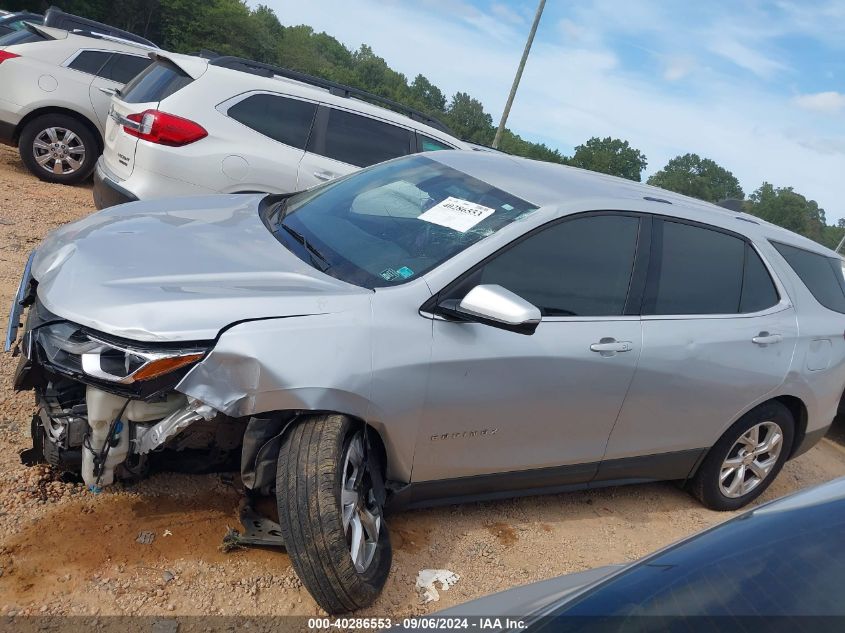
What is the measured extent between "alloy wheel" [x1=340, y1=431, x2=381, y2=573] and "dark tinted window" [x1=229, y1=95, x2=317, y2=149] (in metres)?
4.13

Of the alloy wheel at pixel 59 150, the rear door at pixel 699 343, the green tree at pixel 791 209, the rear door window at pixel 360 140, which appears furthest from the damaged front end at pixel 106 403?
the green tree at pixel 791 209

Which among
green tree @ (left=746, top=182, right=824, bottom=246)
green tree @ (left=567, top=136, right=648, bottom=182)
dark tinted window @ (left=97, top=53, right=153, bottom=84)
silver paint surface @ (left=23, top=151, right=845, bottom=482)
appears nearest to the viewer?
silver paint surface @ (left=23, top=151, right=845, bottom=482)

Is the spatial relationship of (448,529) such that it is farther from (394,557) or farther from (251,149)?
(251,149)

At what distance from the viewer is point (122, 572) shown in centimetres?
267

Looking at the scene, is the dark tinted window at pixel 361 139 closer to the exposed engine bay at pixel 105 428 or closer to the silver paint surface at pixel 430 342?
the silver paint surface at pixel 430 342

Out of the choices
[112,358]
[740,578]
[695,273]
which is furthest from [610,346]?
[112,358]

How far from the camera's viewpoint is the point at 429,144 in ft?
23.9

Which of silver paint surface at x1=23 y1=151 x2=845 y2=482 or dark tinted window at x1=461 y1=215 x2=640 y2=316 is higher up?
dark tinted window at x1=461 y1=215 x2=640 y2=316

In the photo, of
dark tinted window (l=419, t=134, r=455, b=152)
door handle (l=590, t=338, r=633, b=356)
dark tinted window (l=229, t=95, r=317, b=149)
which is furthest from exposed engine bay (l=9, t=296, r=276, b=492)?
dark tinted window (l=419, t=134, r=455, b=152)

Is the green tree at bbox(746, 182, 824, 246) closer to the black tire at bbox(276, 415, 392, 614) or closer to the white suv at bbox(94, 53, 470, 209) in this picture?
the white suv at bbox(94, 53, 470, 209)

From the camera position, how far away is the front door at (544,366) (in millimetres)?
2984

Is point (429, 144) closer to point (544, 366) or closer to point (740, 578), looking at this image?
point (544, 366)

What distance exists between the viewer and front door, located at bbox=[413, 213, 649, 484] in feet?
9.79

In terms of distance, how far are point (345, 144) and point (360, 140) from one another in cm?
17
